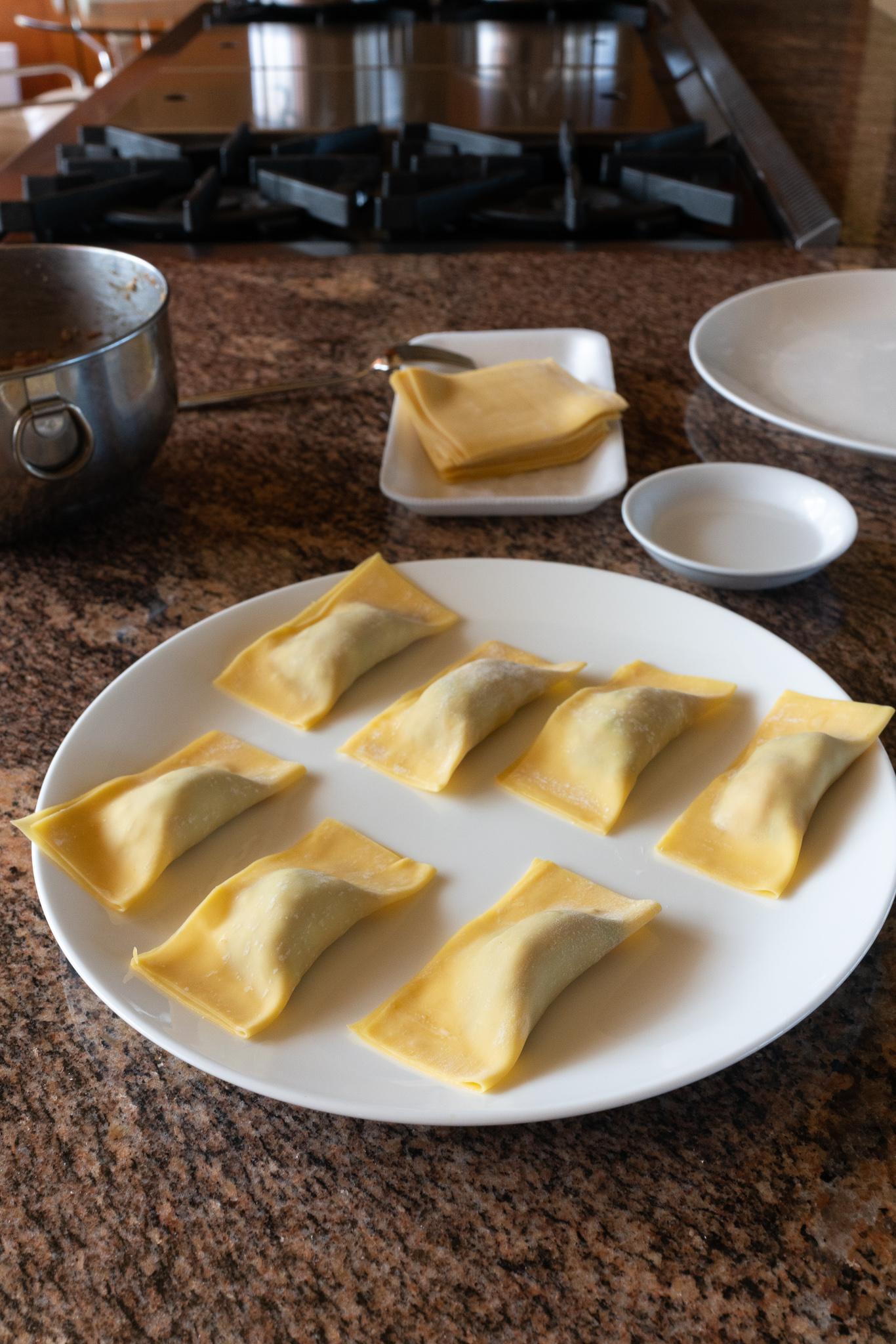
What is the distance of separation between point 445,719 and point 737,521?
362 millimetres

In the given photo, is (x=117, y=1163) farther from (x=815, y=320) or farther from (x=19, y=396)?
(x=815, y=320)

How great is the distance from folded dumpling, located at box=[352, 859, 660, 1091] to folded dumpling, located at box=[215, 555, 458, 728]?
0.74 feet

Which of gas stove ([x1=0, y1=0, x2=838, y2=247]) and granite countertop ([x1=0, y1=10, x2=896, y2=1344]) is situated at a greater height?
gas stove ([x1=0, y1=0, x2=838, y2=247])

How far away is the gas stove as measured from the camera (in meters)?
1.53

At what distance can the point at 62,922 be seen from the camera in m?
0.56

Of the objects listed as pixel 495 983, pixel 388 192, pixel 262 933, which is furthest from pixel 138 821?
pixel 388 192

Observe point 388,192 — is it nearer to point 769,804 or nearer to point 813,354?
point 813,354

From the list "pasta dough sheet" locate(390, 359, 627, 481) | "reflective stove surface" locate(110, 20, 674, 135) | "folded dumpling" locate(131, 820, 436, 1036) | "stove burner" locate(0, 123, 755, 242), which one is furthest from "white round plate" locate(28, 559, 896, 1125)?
"reflective stove surface" locate(110, 20, 674, 135)

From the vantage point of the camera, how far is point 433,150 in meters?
1.79

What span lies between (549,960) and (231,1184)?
6.8 inches

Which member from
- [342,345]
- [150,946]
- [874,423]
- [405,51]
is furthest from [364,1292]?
[405,51]

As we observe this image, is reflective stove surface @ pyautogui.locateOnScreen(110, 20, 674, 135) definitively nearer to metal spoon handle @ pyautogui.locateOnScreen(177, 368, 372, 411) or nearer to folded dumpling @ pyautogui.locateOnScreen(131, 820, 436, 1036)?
metal spoon handle @ pyautogui.locateOnScreen(177, 368, 372, 411)

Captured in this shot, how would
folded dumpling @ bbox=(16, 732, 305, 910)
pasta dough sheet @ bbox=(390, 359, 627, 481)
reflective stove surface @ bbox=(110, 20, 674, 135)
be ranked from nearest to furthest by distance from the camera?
folded dumpling @ bbox=(16, 732, 305, 910)
pasta dough sheet @ bbox=(390, 359, 627, 481)
reflective stove surface @ bbox=(110, 20, 674, 135)

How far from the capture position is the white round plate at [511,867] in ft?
1.64
